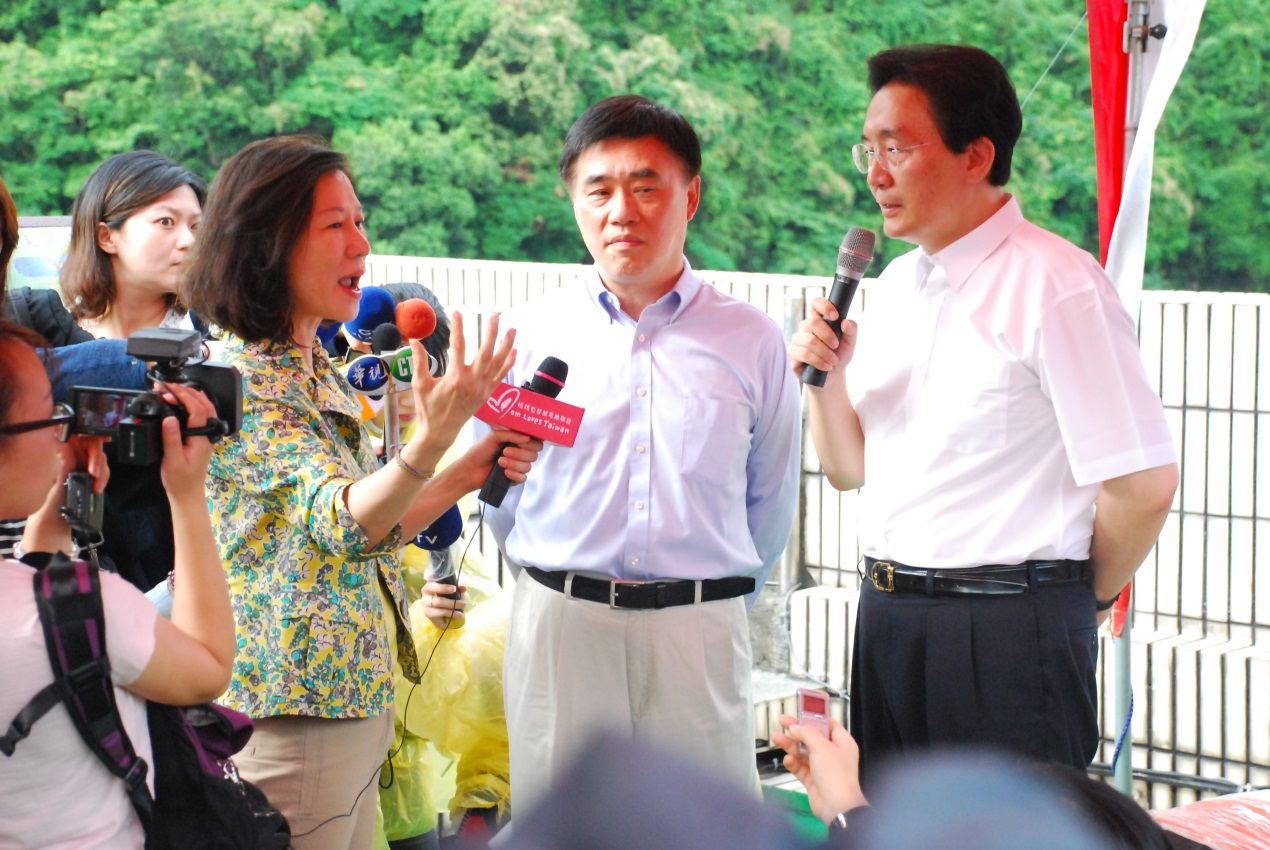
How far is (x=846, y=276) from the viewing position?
83.0 inches

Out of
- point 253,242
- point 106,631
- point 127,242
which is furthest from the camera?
point 127,242

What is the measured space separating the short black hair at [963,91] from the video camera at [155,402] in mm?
1196

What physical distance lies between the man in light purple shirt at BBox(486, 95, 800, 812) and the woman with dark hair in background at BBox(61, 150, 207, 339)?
0.87 meters

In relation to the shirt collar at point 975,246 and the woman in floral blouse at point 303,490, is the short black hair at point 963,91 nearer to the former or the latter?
the shirt collar at point 975,246

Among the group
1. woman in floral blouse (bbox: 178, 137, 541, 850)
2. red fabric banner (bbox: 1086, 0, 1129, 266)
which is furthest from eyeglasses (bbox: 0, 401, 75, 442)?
red fabric banner (bbox: 1086, 0, 1129, 266)

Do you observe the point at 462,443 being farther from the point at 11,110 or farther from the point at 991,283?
the point at 11,110

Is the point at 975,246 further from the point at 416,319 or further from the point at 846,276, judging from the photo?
the point at 416,319

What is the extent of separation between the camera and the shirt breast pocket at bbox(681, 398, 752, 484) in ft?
7.19

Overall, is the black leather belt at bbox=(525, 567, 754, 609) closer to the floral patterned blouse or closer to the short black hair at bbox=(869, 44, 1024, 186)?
the floral patterned blouse

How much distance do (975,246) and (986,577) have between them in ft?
1.75

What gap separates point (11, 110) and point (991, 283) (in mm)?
16607

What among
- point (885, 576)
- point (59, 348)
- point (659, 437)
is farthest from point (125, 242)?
point (885, 576)

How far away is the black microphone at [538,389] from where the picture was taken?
1861 millimetres

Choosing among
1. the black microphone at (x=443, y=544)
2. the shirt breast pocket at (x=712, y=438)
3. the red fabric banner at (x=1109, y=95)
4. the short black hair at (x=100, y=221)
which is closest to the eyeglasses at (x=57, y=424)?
the black microphone at (x=443, y=544)
